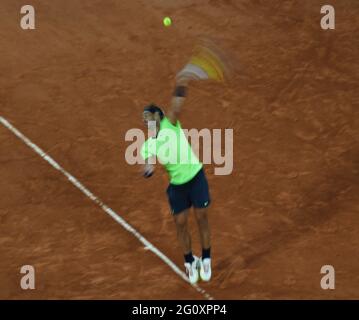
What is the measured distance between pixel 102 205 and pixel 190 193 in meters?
2.36

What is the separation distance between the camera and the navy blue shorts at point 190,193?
29.2 ft

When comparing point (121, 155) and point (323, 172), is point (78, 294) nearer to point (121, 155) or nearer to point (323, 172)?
point (121, 155)

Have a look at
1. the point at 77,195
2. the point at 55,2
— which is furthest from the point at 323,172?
the point at 55,2

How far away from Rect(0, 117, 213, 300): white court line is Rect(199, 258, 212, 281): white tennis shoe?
155 millimetres

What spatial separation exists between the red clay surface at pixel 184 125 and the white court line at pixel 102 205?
0.28 ft

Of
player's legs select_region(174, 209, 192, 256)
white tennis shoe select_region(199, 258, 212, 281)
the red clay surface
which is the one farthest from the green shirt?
the red clay surface

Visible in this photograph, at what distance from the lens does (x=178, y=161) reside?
8734 mm

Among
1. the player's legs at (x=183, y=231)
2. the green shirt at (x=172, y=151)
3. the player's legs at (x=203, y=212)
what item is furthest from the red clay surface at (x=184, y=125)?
the green shirt at (x=172, y=151)

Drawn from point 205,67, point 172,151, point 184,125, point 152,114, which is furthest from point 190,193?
point 184,125

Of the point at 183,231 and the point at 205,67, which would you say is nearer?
the point at 183,231

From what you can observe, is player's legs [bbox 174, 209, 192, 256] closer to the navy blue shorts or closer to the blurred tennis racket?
the navy blue shorts

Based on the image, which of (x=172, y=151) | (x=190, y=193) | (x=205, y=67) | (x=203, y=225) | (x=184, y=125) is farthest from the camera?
(x=184, y=125)

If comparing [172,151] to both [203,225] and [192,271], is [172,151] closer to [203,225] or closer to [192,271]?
[203,225]

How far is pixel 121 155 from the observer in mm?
11938
